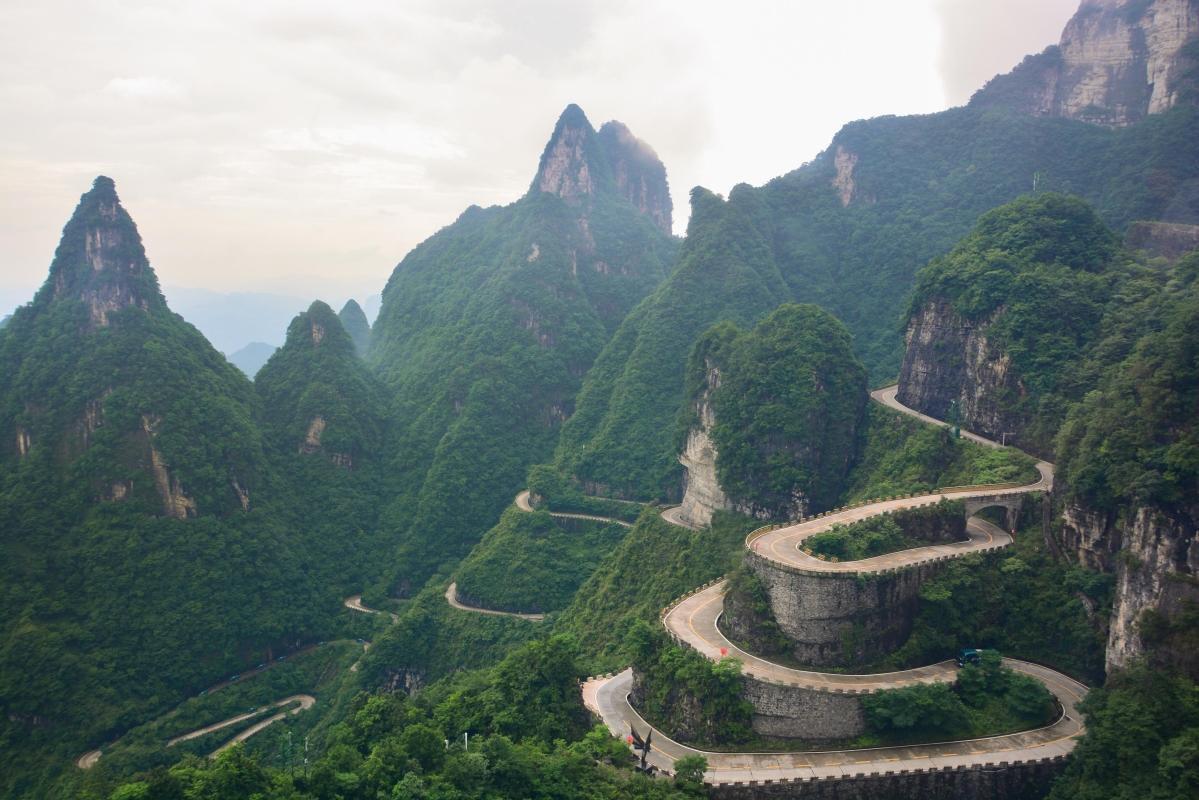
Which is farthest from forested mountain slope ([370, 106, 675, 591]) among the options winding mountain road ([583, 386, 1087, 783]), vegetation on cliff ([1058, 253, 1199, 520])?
vegetation on cliff ([1058, 253, 1199, 520])

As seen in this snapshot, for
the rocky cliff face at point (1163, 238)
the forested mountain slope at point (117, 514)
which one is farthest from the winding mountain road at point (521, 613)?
the rocky cliff face at point (1163, 238)

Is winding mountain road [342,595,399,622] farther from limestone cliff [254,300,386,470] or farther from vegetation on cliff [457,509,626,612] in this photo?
limestone cliff [254,300,386,470]

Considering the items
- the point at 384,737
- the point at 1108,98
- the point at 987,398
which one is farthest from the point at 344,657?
the point at 1108,98

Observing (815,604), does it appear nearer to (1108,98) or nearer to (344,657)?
(344,657)

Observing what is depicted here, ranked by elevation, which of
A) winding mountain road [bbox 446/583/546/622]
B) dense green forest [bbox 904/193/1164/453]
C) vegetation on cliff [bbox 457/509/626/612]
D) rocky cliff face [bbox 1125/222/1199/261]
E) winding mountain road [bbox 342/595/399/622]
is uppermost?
rocky cliff face [bbox 1125/222/1199/261]

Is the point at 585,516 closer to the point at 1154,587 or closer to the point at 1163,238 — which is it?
the point at 1163,238

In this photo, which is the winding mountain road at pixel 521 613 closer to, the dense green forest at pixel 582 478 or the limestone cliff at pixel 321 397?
the dense green forest at pixel 582 478

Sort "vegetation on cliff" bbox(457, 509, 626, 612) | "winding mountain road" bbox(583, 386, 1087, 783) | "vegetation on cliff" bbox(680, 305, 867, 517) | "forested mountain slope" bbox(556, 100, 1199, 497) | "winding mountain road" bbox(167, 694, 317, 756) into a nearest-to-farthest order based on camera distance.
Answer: "winding mountain road" bbox(583, 386, 1087, 783) < "vegetation on cliff" bbox(680, 305, 867, 517) < "winding mountain road" bbox(167, 694, 317, 756) < "vegetation on cliff" bbox(457, 509, 626, 612) < "forested mountain slope" bbox(556, 100, 1199, 497)
